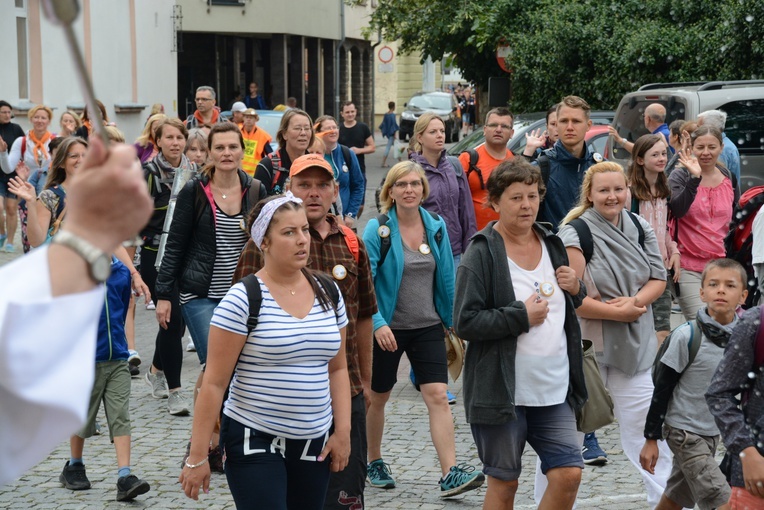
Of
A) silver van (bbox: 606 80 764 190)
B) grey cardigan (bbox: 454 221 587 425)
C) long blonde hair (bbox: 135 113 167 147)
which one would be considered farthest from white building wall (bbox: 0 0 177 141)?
grey cardigan (bbox: 454 221 587 425)

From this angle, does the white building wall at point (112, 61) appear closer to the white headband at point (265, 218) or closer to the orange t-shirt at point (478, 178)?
the orange t-shirt at point (478, 178)

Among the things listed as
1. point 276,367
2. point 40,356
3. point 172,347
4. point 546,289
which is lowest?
point 172,347

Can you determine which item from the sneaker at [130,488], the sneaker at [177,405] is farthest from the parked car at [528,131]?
the sneaker at [130,488]

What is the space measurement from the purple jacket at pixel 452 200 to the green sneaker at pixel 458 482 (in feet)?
7.66

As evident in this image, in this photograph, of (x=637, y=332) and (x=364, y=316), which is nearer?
(x=364, y=316)

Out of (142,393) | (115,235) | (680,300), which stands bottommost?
(142,393)

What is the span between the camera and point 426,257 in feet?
22.1

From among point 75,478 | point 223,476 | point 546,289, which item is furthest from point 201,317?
point 546,289

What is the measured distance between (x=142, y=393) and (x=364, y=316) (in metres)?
→ 4.00

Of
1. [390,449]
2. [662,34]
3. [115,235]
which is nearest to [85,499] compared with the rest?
[390,449]

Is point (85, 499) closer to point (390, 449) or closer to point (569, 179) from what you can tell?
point (390, 449)

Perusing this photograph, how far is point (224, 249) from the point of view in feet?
23.0

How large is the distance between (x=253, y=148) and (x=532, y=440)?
347 inches

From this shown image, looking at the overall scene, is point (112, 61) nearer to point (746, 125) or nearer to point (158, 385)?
point (746, 125)
